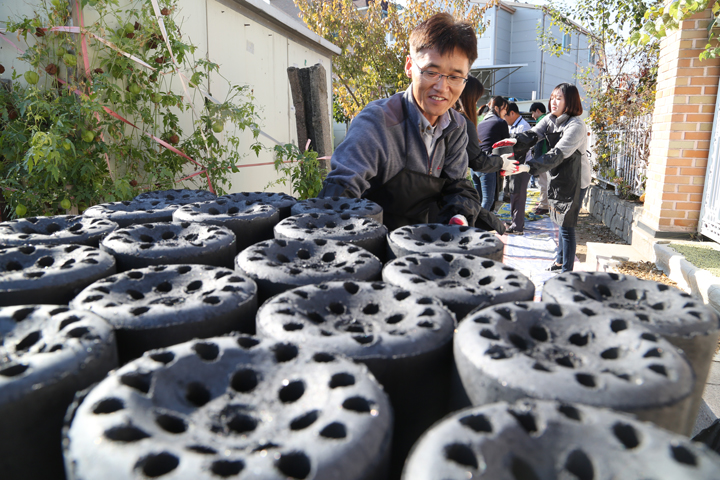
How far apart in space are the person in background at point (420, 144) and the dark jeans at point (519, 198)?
5276 millimetres

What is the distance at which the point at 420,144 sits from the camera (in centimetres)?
264

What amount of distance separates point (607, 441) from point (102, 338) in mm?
748

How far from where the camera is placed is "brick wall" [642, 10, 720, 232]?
470 centimetres

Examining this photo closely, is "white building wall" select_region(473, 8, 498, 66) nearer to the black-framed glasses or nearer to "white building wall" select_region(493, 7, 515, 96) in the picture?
"white building wall" select_region(493, 7, 515, 96)

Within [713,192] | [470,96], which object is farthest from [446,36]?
[713,192]

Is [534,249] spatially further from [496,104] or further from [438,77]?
[438,77]

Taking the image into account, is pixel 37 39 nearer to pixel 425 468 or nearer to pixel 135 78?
pixel 135 78

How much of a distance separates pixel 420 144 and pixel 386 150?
21cm

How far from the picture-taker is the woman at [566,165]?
16.9 ft

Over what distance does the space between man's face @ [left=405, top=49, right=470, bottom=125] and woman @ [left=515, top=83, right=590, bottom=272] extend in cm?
303

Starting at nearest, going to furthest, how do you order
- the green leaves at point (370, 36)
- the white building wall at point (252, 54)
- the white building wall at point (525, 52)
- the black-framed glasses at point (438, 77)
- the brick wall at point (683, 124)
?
the black-framed glasses at point (438, 77)
the brick wall at point (683, 124)
the white building wall at point (252, 54)
the green leaves at point (370, 36)
the white building wall at point (525, 52)

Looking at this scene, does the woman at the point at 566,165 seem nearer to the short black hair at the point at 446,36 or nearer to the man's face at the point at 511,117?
the man's face at the point at 511,117

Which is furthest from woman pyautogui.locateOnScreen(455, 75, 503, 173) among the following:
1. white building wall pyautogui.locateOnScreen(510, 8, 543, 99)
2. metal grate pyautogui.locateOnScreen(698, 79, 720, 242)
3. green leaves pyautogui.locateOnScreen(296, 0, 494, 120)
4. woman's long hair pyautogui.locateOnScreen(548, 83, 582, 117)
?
white building wall pyautogui.locateOnScreen(510, 8, 543, 99)

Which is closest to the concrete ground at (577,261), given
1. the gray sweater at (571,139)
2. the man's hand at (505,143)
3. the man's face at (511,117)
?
the gray sweater at (571,139)
